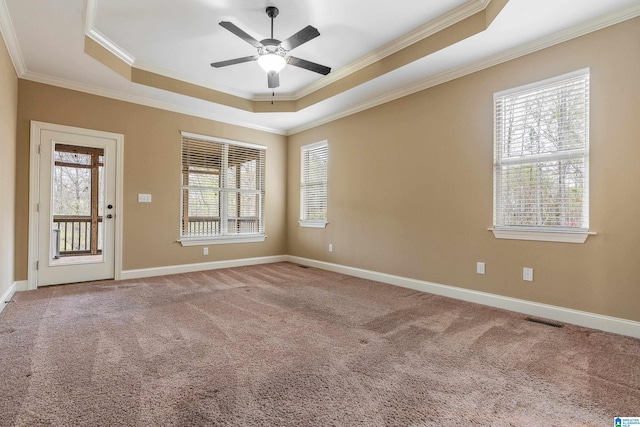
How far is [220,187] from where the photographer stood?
18.0ft

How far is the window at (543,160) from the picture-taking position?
2799 millimetres

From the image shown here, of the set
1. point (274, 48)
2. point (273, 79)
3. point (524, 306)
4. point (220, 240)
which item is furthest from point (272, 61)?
point (524, 306)

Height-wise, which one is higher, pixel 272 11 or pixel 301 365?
pixel 272 11

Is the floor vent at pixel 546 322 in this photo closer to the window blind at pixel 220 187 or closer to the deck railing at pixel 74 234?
the window blind at pixel 220 187

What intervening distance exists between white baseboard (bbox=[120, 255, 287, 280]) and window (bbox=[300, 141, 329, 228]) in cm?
101

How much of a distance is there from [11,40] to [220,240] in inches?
138

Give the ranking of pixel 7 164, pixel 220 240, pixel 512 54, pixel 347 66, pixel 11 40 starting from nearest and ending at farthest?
1. pixel 11 40
2. pixel 512 54
3. pixel 7 164
4. pixel 347 66
5. pixel 220 240

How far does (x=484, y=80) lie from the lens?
11.2 feet

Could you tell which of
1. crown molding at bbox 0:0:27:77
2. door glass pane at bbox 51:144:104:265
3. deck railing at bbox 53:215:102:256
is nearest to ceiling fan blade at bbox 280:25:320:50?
crown molding at bbox 0:0:27:77

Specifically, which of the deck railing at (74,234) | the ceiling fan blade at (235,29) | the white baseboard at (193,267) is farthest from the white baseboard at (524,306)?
the deck railing at (74,234)

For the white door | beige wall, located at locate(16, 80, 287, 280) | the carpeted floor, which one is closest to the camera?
the carpeted floor

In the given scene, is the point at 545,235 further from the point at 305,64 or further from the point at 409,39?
the point at 305,64

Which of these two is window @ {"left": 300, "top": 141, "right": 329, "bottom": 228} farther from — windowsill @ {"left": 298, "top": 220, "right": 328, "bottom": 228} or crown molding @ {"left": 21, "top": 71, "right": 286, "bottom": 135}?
crown molding @ {"left": 21, "top": 71, "right": 286, "bottom": 135}

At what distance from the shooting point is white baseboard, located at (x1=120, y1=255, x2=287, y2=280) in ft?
15.0
